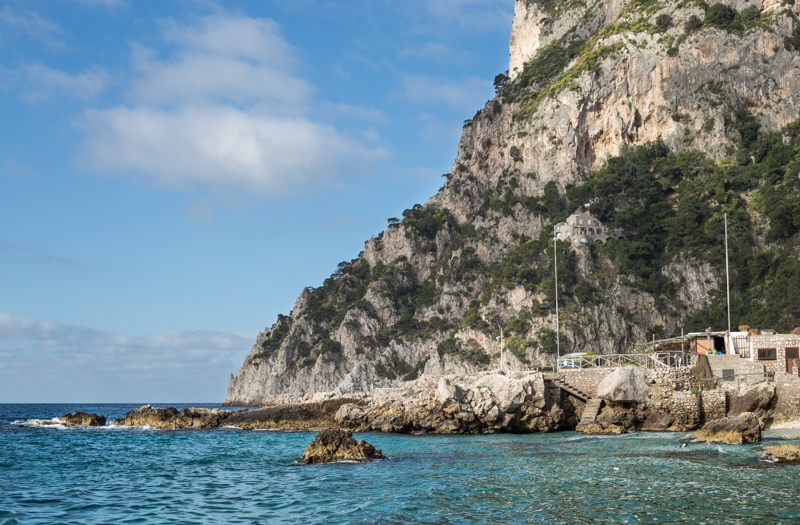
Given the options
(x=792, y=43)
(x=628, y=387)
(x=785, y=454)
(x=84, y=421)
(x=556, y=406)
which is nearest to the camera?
(x=785, y=454)

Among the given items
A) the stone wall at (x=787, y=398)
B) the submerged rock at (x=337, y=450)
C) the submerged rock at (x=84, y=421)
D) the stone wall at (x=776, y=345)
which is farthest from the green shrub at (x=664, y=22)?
the submerged rock at (x=337, y=450)

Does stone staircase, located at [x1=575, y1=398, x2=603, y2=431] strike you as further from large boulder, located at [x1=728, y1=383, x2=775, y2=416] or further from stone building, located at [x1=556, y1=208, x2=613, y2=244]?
stone building, located at [x1=556, y1=208, x2=613, y2=244]

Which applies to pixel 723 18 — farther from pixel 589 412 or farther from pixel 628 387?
pixel 589 412

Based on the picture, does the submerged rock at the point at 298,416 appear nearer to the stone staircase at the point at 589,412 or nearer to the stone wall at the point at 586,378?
the stone wall at the point at 586,378

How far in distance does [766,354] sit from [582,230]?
169 feet

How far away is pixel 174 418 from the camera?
51.8m

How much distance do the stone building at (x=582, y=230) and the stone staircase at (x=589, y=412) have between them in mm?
49355

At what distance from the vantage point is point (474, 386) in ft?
126

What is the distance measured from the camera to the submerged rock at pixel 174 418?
50.9 m

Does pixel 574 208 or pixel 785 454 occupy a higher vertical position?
pixel 574 208

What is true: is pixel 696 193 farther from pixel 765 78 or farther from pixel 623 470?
pixel 623 470

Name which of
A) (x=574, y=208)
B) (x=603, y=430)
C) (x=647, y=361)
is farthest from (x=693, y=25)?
(x=603, y=430)

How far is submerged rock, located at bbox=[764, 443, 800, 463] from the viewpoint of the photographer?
20531 millimetres

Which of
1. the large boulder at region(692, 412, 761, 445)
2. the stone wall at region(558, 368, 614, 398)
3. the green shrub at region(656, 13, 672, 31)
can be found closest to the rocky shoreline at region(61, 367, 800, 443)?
the stone wall at region(558, 368, 614, 398)
